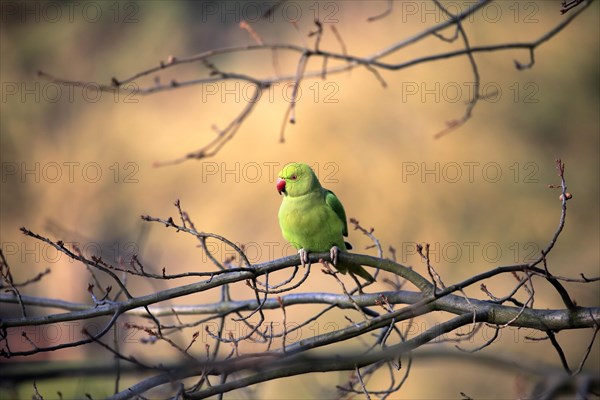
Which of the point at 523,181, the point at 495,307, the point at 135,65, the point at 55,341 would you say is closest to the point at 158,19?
the point at 135,65

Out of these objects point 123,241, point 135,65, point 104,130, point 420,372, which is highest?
point 135,65

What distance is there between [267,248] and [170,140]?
2.62 metres

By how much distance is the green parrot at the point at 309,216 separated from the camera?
14.4 feet

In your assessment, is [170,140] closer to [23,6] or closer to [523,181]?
[23,6]

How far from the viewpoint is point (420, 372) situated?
381 inches

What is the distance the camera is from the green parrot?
4.40 meters
